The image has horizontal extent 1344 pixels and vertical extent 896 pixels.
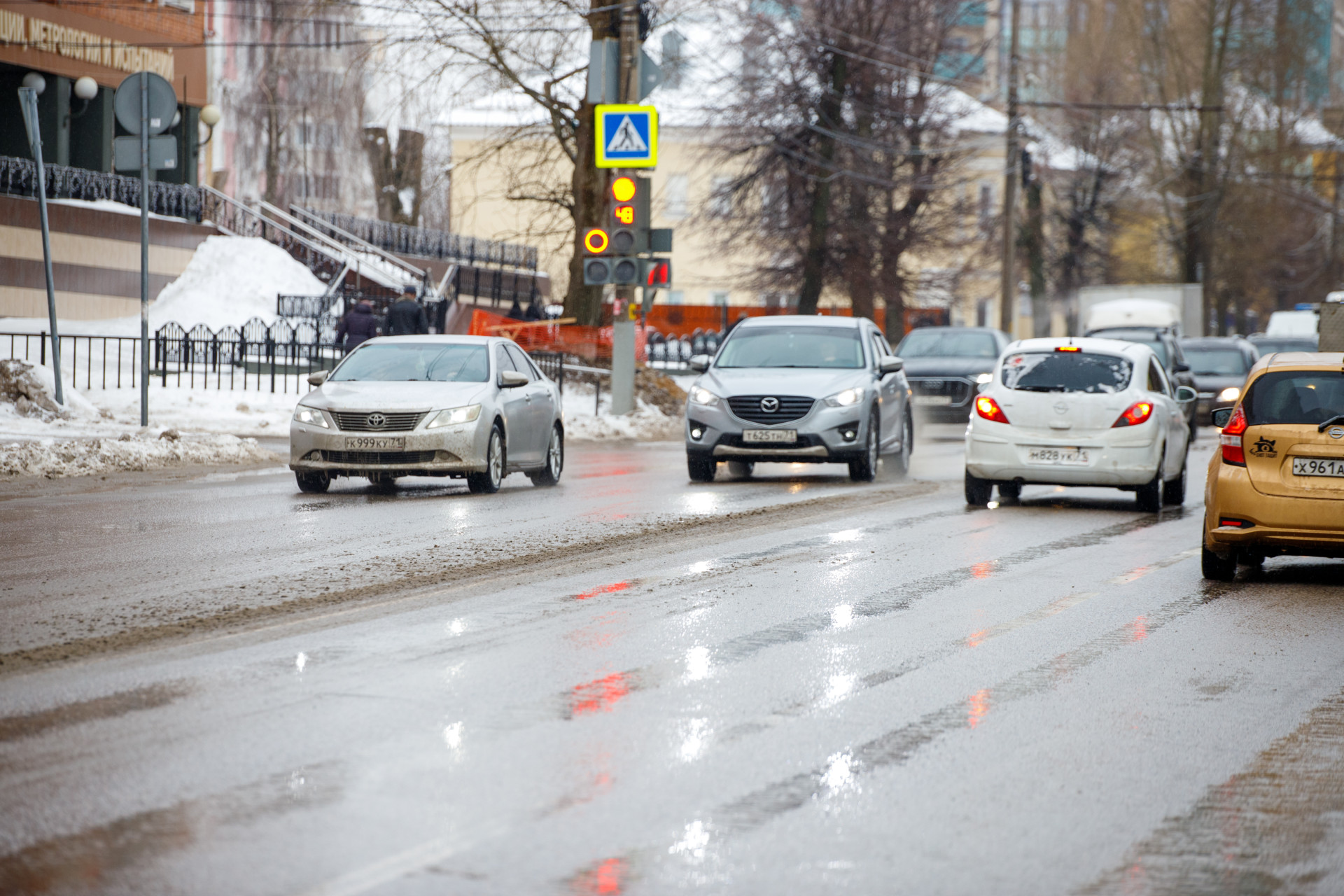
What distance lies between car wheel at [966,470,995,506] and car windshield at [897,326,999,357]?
597 inches

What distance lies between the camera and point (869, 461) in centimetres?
1848

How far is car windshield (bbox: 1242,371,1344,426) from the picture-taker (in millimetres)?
11125

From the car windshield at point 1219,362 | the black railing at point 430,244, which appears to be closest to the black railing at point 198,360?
the car windshield at point 1219,362

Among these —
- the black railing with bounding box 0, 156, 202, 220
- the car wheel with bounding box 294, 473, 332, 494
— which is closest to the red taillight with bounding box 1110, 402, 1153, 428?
the car wheel with bounding box 294, 473, 332, 494

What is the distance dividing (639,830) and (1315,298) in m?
75.9

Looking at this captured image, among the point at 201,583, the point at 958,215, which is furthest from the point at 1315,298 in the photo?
the point at 201,583

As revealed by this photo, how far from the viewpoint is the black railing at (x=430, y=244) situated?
4809cm

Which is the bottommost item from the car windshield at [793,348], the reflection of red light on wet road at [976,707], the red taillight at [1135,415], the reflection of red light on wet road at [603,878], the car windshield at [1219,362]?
the reflection of red light on wet road at [976,707]

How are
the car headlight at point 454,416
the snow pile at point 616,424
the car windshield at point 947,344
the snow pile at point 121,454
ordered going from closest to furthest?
1. the car headlight at point 454,416
2. the snow pile at point 121,454
3. the snow pile at point 616,424
4. the car windshield at point 947,344

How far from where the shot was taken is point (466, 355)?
56.7ft

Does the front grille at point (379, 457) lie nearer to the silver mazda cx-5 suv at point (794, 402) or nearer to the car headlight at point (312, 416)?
the car headlight at point (312, 416)

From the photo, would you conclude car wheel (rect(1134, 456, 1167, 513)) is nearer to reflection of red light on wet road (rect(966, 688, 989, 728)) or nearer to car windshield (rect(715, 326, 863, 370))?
car windshield (rect(715, 326, 863, 370))

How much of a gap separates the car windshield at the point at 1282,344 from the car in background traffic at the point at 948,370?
1027cm

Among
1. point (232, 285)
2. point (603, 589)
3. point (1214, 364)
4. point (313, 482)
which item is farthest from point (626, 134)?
point (603, 589)
